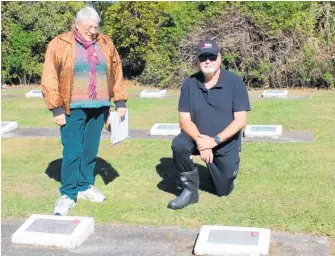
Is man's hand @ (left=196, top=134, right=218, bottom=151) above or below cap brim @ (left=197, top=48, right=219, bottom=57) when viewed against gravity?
below

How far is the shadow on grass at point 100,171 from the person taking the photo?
22.0 ft

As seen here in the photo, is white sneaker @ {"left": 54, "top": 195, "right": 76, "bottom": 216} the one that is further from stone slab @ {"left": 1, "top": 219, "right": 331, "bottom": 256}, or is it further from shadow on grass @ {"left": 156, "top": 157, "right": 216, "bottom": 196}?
shadow on grass @ {"left": 156, "top": 157, "right": 216, "bottom": 196}

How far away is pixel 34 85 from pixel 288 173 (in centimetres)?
1253

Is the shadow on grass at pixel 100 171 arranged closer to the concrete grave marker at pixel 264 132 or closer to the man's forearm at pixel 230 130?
the man's forearm at pixel 230 130

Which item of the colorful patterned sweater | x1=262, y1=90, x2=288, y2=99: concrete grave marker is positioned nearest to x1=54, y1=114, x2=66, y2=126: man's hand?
the colorful patterned sweater

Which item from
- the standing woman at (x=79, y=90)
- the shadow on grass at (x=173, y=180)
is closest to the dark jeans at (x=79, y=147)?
the standing woman at (x=79, y=90)

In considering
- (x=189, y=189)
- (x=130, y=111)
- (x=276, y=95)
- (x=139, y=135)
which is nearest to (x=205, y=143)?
(x=189, y=189)

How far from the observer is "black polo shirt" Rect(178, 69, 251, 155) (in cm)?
559

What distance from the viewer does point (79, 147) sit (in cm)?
556

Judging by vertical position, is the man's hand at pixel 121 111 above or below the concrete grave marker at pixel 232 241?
above

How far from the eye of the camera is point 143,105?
40.8ft

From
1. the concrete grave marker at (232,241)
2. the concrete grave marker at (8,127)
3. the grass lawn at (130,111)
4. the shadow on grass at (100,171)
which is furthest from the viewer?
the grass lawn at (130,111)

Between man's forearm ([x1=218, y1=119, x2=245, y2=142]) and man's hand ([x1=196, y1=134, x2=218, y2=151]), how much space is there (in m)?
0.09

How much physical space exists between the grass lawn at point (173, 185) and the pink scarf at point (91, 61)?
3.59 ft
